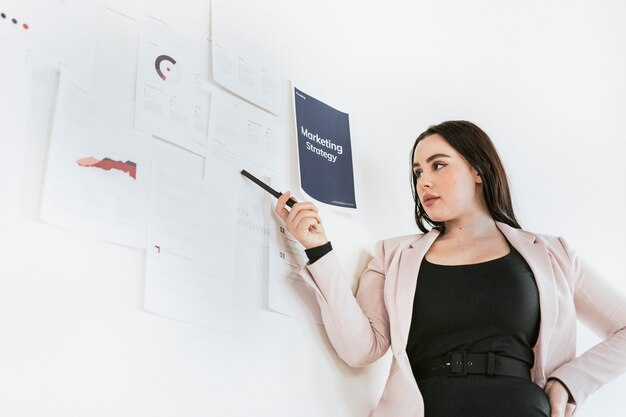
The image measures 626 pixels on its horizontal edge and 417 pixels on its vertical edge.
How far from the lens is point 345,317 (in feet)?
5.58

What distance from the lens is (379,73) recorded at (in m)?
2.20

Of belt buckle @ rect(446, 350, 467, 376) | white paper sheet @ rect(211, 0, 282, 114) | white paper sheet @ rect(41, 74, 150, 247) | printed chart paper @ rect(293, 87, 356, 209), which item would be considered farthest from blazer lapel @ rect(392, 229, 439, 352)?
white paper sheet @ rect(41, 74, 150, 247)

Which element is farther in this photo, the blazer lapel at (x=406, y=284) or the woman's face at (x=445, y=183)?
the woman's face at (x=445, y=183)

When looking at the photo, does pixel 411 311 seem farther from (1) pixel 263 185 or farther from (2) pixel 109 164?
(2) pixel 109 164

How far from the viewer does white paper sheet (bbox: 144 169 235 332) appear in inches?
56.2

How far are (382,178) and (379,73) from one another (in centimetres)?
31

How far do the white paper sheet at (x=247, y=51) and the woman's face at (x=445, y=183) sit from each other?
395mm

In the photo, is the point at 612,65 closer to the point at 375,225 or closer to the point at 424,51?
the point at 424,51

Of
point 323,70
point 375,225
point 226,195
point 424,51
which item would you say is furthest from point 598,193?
point 226,195

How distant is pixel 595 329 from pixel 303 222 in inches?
29.9

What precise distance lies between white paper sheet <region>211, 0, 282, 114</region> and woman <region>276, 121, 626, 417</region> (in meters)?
0.27

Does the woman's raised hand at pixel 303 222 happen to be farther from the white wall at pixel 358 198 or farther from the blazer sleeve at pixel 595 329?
the blazer sleeve at pixel 595 329

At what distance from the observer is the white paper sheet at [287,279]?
1686 millimetres

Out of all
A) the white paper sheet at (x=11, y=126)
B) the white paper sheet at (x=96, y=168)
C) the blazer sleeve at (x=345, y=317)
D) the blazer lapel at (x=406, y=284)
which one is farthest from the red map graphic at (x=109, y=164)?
the blazer lapel at (x=406, y=284)
